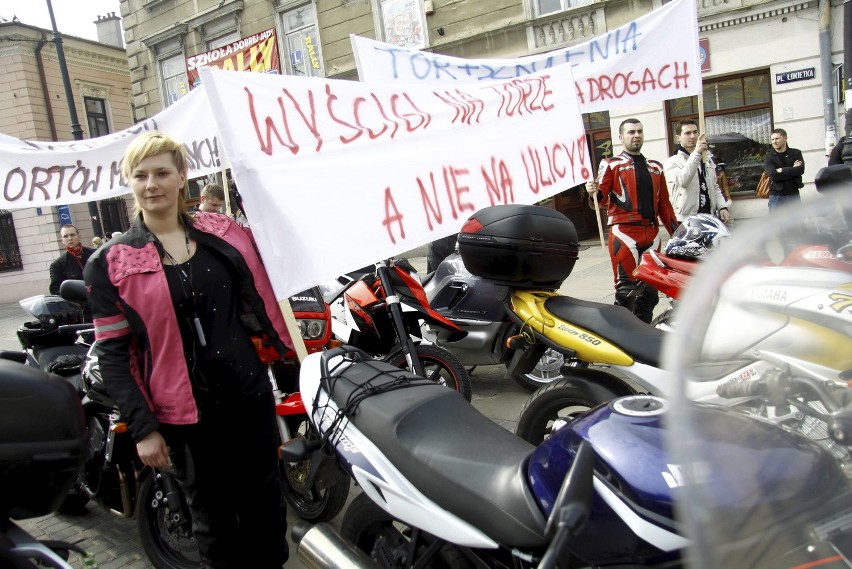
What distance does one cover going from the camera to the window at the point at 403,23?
14.2 m

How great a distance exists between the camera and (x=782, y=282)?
0.94m

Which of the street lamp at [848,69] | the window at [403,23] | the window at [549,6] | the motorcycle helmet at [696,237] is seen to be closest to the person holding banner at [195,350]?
the motorcycle helmet at [696,237]

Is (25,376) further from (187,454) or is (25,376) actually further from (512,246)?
(512,246)

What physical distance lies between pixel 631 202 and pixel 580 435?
A: 4.23 metres

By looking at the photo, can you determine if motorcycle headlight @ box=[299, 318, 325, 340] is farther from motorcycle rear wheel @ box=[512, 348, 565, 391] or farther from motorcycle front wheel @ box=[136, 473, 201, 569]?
motorcycle rear wheel @ box=[512, 348, 565, 391]

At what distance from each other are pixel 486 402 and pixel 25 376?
331 cm

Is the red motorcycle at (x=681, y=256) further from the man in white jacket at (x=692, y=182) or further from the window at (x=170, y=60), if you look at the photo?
the window at (x=170, y=60)

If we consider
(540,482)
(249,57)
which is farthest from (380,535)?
(249,57)

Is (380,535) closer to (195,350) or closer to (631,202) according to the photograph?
(195,350)

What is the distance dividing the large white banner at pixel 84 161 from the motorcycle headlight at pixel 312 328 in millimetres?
1313

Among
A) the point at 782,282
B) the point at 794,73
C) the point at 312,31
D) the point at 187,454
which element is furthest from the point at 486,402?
the point at 312,31

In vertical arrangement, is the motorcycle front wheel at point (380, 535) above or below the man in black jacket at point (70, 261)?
below

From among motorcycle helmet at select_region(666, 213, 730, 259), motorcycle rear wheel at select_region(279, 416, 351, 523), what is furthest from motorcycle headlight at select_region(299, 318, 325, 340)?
motorcycle helmet at select_region(666, 213, 730, 259)

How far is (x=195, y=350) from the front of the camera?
88.4 inches
